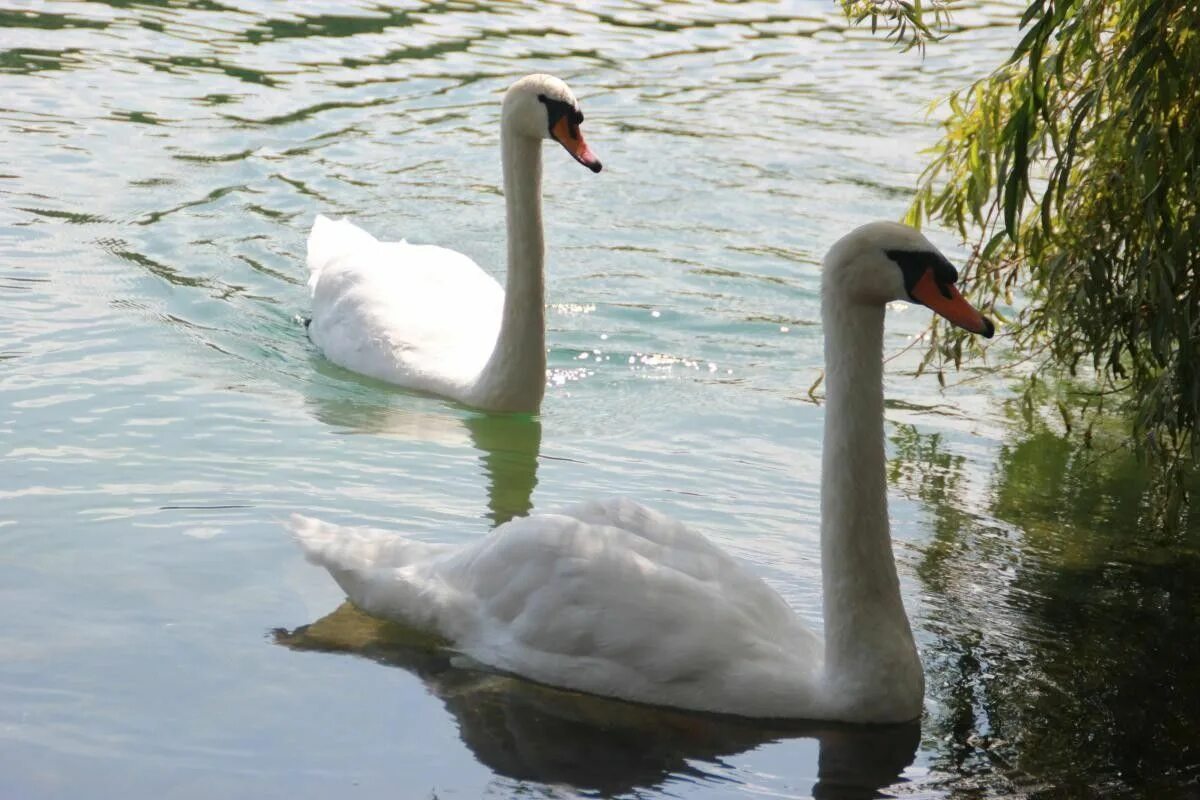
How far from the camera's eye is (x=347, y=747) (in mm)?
5344

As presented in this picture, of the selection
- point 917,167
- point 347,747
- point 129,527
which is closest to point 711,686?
point 347,747

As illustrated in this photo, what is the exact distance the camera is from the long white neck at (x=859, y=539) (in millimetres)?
5441

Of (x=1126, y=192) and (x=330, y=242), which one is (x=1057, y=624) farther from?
(x=330, y=242)

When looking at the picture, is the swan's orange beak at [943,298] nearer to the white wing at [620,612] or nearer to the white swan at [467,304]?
the white wing at [620,612]

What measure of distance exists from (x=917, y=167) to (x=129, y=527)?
8618 millimetres

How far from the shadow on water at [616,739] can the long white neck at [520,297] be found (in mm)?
3018

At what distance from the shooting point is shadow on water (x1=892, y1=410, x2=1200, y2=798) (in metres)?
5.42

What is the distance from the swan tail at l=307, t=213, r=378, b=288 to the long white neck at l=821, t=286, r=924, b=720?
217 inches

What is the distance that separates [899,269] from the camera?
5.34 meters

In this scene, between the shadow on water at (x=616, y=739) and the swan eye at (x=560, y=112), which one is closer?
the shadow on water at (x=616, y=739)

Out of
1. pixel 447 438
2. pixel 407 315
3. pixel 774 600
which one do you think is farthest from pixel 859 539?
Answer: pixel 407 315

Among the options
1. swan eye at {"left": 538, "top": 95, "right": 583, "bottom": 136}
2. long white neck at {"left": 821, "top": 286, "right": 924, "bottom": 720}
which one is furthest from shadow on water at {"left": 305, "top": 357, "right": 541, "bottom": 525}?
long white neck at {"left": 821, "top": 286, "right": 924, "bottom": 720}

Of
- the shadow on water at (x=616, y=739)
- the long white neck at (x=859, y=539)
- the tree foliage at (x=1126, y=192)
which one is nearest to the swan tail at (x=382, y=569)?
the shadow on water at (x=616, y=739)

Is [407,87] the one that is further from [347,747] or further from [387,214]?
[347,747]
